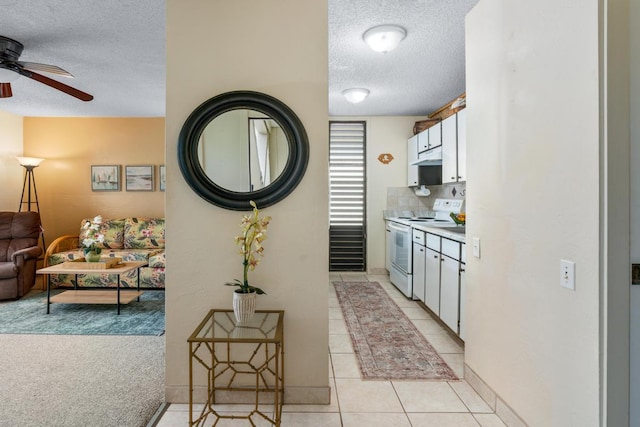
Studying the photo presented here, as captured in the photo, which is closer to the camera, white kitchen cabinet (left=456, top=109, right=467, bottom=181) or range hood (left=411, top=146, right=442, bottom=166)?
white kitchen cabinet (left=456, top=109, right=467, bottom=181)

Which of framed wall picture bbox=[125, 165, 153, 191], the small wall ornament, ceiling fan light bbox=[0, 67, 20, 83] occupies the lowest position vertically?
framed wall picture bbox=[125, 165, 153, 191]

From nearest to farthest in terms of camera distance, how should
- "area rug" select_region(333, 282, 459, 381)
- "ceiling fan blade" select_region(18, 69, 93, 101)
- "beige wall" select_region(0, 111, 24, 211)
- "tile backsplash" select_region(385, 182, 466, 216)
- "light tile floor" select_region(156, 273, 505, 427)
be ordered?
"light tile floor" select_region(156, 273, 505, 427) < "area rug" select_region(333, 282, 459, 381) < "ceiling fan blade" select_region(18, 69, 93, 101) < "beige wall" select_region(0, 111, 24, 211) < "tile backsplash" select_region(385, 182, 466, 216)

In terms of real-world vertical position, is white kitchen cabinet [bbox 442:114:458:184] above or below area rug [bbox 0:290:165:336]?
above

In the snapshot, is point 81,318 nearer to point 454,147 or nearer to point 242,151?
point 242,151

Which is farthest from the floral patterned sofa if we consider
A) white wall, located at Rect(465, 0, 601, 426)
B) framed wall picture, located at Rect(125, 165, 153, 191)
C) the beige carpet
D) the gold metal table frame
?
white wall, located at Rect(465, 0, 601, 426)

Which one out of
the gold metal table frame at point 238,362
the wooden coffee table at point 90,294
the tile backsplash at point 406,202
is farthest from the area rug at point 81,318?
the tile backsplash at point 406,202

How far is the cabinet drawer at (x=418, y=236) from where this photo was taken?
3891mm

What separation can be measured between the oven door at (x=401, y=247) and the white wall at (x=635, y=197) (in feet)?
9.73

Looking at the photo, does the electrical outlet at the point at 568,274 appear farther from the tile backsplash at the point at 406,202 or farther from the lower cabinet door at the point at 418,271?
the tile backsplash at the point at 406,202

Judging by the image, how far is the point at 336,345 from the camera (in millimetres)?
3025

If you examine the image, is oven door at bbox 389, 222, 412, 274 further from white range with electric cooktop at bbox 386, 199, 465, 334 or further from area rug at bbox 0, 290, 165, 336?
area rug at bbox 0, 290, 165, 336

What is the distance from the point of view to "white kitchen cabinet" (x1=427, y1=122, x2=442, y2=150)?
170 inches

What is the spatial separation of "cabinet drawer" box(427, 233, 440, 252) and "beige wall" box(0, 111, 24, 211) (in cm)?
626

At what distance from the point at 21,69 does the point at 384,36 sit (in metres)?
2.99
